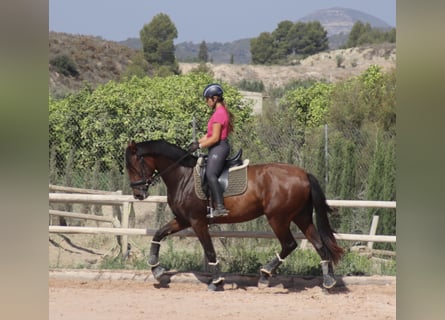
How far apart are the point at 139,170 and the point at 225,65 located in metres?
91.0

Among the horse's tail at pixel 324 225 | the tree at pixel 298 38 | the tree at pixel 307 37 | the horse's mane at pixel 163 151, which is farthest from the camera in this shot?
the tree at pixel 307 37

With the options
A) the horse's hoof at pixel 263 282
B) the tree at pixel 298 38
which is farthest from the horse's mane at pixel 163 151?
the tree at pixel 298 38

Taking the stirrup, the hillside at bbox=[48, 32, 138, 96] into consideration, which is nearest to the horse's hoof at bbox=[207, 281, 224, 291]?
the stirrup

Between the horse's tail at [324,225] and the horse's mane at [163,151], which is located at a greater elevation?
the horse's mane at [163,151]

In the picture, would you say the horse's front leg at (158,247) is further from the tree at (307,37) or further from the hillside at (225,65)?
the tree at (307,37)

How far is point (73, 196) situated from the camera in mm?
10141

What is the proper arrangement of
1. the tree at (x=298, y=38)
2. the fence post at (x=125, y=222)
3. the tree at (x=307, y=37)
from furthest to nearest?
the tree at (x=307, y=37)
the tree at (x=298, y=38)
the fence post at (x=125, y=222)

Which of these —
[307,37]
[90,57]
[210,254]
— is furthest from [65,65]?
[307,37]

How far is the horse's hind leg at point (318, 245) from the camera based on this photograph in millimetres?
9117

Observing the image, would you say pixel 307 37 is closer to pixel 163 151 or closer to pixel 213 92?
pixel 163 151
